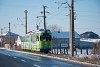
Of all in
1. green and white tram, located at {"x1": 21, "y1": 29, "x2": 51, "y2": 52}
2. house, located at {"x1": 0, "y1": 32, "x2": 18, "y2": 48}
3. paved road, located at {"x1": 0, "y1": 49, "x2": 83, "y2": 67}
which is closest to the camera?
paved road, located at {"x1": 0, "y1": 49, "x2": 83, "y2": 67}

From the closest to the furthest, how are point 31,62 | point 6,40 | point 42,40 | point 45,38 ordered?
1. point 31,62
2. point 42,40
3. point 45,38
4. point 6,40

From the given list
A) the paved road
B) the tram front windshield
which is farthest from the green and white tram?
the paved road

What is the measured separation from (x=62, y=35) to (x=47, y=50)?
77.4 meters

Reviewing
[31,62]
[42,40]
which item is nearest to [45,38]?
[42,40]

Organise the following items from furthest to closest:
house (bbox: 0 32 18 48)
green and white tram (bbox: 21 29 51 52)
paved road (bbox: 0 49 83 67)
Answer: house (bbox: 0 32 18 48)
green and white tram (bbox: 21 29 51 52)
paved road (bbox: 0 49 83 67)

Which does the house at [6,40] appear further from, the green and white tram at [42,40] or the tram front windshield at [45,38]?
the tram front windshield at [45,38]

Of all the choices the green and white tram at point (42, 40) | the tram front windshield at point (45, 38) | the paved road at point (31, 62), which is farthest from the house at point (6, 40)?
the paved road at point (31, 62)

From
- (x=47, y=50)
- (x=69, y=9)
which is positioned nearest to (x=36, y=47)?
(x=47, y=50)

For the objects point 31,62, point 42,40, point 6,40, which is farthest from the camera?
point 6,40

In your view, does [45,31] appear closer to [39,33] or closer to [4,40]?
[39,33]

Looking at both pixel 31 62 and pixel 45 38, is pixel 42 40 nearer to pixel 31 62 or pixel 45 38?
pixel 45 38

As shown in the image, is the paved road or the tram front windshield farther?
the tram front windshield

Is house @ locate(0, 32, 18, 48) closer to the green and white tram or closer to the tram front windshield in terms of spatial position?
the green and white tram

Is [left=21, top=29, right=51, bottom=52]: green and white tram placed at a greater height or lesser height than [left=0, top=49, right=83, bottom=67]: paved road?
greater
